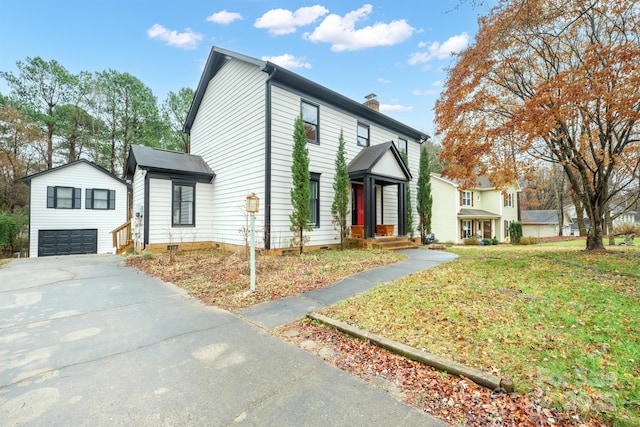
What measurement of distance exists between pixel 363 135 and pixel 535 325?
34.3 ft

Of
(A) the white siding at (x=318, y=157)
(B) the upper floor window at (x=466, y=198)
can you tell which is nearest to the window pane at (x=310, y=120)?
(A) the white siding at (x=318, y=157)

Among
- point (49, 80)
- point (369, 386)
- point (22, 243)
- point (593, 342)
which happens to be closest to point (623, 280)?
point (593, 342)

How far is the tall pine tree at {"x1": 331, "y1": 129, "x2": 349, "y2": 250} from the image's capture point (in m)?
10.7

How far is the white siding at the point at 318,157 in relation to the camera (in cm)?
948

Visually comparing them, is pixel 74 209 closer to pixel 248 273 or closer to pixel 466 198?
pixel 248 273

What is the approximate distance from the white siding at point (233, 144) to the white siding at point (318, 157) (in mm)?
495

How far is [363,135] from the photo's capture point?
1262cm

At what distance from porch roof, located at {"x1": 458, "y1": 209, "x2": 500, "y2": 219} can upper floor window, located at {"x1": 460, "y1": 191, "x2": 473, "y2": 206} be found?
0.73 metres

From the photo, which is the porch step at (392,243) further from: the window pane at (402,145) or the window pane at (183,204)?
the window pane at (183,204)

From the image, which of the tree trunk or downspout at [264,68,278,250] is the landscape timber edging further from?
the tree trunk

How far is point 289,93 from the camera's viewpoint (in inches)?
389

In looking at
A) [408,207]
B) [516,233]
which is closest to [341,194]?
[408,207]

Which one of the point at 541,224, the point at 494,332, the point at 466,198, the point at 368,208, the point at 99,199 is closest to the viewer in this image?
the point at 494,332

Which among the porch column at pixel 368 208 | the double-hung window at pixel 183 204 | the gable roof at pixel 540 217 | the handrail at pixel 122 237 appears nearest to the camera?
the porch column at pixel 368 208
